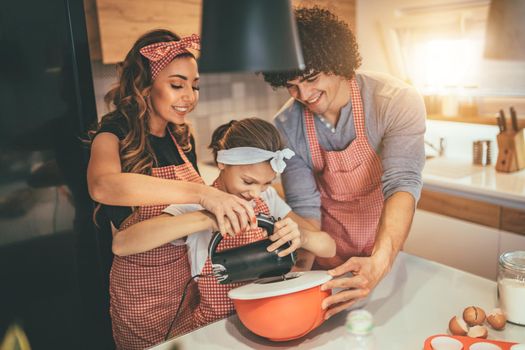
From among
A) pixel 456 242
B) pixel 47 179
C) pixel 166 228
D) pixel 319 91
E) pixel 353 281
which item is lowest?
pixel 456 242

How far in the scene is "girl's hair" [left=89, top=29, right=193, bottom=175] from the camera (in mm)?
1043

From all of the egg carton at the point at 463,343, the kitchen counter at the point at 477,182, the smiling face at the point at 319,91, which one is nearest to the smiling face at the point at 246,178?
the smiling face at the point at 319,91

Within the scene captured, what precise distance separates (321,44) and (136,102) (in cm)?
50

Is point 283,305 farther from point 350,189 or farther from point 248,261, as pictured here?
point 350,189

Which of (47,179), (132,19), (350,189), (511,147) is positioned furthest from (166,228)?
(511,147)

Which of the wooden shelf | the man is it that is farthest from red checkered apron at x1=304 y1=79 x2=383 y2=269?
the wooden shelf

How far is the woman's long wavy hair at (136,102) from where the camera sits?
104 cm

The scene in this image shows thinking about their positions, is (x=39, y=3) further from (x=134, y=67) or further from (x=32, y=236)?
(x=32, y=236)

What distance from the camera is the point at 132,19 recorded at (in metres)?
1.49

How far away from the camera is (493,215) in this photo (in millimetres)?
2197

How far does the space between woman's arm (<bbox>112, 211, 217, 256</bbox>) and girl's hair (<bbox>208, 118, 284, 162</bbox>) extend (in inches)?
7.9

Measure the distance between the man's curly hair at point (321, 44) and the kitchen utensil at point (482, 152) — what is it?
1474 millimetres

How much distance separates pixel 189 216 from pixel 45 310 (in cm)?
44

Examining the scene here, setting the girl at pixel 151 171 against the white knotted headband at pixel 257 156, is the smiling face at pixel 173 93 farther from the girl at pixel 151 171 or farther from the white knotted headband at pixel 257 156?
the white knotted headband at pixel 257 156
